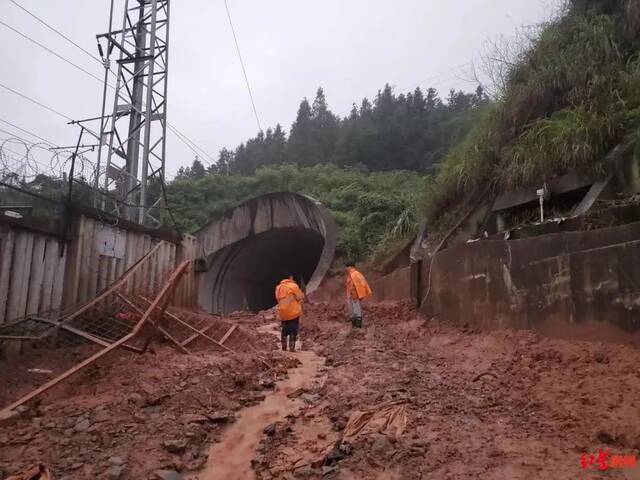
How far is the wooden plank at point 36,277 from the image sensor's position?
6.49m

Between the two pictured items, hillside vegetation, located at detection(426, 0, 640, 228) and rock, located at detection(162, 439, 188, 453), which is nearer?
rock, located at detection(162, 439, 188, 453)

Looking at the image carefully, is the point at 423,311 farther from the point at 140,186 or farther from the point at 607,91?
the point at 140,186

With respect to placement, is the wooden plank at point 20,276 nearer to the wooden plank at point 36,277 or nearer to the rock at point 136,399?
the wooden plank at point 36,277

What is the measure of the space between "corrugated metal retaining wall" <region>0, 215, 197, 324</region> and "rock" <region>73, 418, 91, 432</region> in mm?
2551

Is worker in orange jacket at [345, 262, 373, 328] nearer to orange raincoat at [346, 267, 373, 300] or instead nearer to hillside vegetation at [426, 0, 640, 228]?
orange raincoat at [346, 267, 373, 300]

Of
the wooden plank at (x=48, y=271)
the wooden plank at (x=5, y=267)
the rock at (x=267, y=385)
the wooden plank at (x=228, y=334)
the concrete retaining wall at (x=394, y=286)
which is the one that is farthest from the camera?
the concrete retaining wall at (x=394, y=286)

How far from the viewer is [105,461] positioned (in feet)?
12.5

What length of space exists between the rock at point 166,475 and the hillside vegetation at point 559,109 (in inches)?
263

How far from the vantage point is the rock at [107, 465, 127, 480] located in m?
3.60

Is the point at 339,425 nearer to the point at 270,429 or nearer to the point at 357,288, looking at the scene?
the point at 270,429

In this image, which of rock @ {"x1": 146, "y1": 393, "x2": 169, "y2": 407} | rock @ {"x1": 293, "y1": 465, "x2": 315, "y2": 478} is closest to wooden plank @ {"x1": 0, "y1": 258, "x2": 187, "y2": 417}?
rock @ {"x1": 146, "y1": 393, "x2": 169, "y2": 407}

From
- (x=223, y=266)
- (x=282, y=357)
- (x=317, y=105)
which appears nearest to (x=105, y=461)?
(x=282, y=357)

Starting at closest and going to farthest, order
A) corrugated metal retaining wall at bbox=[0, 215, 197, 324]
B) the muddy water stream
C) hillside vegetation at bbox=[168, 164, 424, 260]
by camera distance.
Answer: the muddy water stream < corrugated metal retaining wall at bbox=[0, 215, 197, 324] < hillside vegetation at bbox=[168, 164, 424, 260]

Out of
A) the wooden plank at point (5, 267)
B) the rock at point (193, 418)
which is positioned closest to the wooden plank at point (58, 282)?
the wooden plank at point (5, 267)
